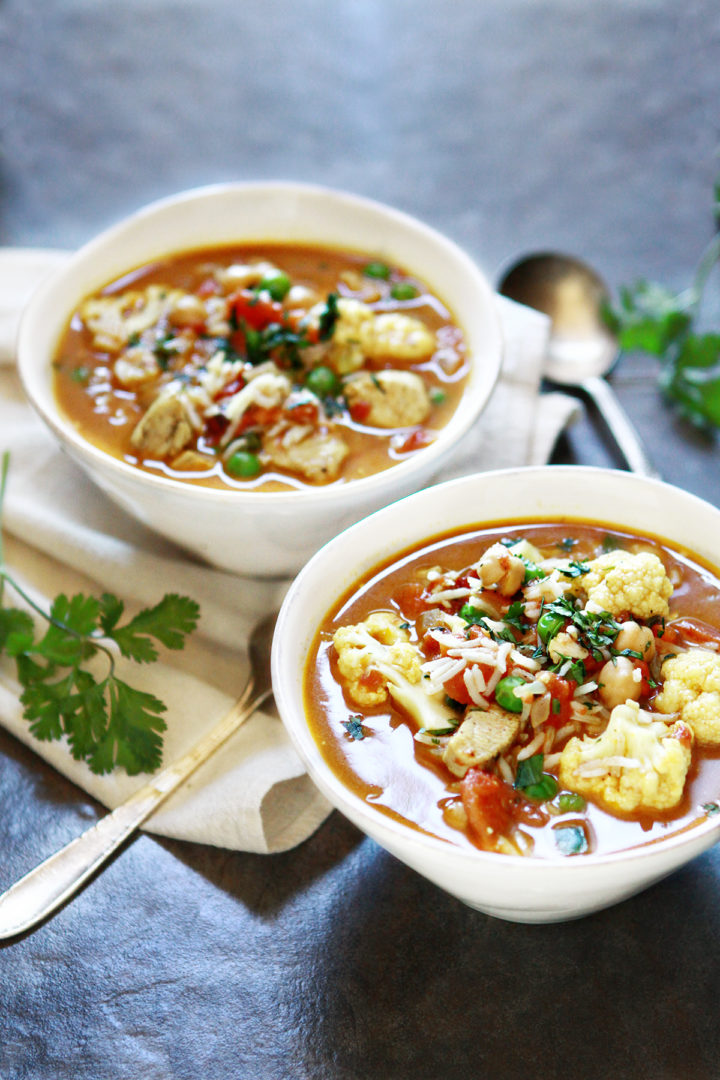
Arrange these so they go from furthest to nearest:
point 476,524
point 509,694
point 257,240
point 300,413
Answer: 1. point 257,240
2. point 300,413
3. point 476,524
4. point 509,694

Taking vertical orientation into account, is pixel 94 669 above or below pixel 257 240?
below

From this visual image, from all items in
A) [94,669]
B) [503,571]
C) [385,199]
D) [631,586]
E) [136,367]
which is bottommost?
[94,669]

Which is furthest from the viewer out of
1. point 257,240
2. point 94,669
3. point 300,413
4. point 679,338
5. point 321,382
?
point 257,240

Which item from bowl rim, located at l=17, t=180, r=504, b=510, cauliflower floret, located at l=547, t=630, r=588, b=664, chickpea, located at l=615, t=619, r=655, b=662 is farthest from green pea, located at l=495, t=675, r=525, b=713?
bowl rim, located at l=17, t=180, r=504, b=510

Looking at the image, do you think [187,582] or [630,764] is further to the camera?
[187,582]

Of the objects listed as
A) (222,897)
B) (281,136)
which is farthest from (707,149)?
(222,897)

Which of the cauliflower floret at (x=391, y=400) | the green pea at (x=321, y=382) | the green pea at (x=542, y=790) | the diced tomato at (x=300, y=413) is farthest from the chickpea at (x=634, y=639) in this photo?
the green pea at (x=321, y=382)

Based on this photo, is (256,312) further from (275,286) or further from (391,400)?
(391,400)

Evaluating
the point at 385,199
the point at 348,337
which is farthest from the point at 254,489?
the point at 385,199
